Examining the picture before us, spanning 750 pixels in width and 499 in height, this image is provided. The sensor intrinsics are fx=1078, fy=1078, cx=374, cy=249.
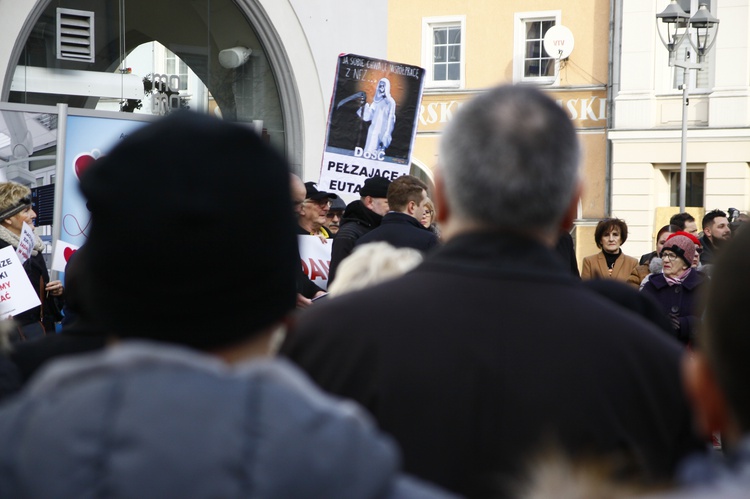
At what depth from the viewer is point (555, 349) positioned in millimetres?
1862

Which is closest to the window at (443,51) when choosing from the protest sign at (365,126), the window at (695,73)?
the window at (695,73)

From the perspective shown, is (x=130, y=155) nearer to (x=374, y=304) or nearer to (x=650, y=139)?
(x=374, y=304)

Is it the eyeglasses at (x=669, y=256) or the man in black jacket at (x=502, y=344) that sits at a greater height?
the man in black jacket at (x=502, y=344)

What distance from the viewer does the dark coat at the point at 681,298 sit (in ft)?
24.4

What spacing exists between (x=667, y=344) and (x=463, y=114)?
1.84 ft

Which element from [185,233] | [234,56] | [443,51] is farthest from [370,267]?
[443,51]

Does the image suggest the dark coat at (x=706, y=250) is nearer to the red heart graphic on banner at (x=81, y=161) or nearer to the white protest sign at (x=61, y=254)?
the red heart graphic on banner at (x=81, y=161)

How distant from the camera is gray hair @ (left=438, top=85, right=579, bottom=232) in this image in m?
1.91

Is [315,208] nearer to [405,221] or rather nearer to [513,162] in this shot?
[405,221]

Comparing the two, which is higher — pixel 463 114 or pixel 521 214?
pixel 463 114

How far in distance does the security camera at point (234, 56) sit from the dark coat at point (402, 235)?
4841 millimetres

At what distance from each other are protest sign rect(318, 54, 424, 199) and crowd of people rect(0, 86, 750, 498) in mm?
5250

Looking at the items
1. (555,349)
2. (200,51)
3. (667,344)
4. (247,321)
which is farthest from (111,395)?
(200,51)

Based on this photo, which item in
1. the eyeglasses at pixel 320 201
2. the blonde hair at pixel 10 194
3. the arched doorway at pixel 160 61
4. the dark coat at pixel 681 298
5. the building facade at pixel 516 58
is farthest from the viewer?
the building facade at pixel 516 58
